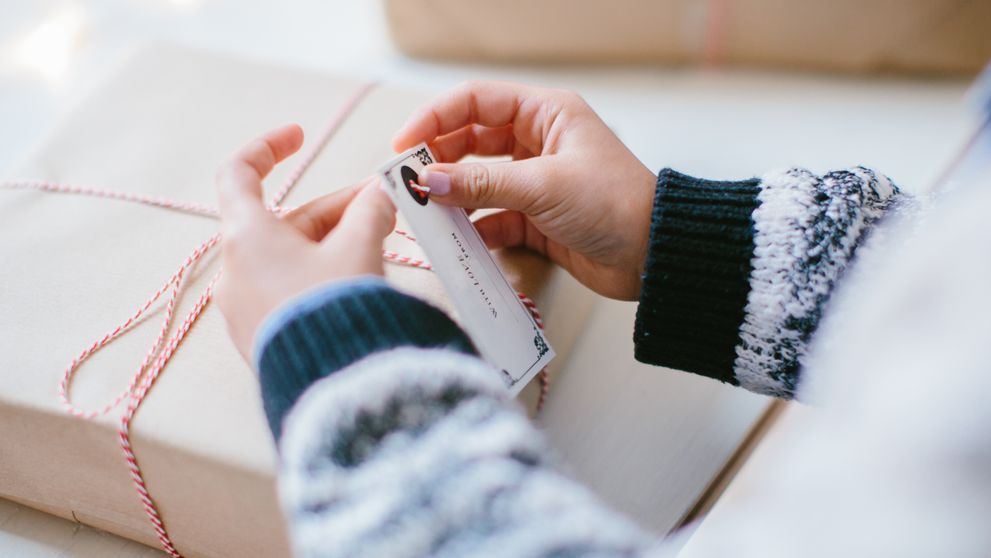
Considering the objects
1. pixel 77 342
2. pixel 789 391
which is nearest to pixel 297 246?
pixel 77 342

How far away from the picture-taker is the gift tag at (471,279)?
0.42 m

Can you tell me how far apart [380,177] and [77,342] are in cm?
23

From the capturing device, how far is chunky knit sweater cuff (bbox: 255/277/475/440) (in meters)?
0.30

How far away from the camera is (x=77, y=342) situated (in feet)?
1.51

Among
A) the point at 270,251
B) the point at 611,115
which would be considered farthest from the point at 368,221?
the point at 611,115

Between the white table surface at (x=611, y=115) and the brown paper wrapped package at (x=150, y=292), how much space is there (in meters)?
0.04

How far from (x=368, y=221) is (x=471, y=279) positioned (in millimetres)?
85

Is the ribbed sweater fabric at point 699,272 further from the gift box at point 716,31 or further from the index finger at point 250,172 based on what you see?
the gift box at point 716,31

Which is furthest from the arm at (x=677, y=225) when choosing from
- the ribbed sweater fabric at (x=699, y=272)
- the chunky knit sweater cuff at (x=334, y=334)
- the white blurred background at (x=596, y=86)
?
the white blurred background at (x=596, y=86)

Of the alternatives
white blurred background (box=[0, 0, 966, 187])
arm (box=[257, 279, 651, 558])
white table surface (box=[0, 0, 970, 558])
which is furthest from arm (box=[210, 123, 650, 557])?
white blurred background (box=[0, 0, 966, 187])

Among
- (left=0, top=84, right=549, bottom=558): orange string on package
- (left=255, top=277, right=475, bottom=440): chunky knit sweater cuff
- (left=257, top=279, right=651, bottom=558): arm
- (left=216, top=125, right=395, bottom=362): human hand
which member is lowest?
(left=257, top=279, right=651, bottom=558): arm

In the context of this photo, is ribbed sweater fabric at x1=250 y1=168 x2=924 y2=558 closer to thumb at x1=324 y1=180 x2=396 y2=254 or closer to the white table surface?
thumb at x1=324 y1=180 x2=396 y2=254

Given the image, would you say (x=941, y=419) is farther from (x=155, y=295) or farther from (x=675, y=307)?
(x=155, y=295)

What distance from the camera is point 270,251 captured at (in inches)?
14.2
